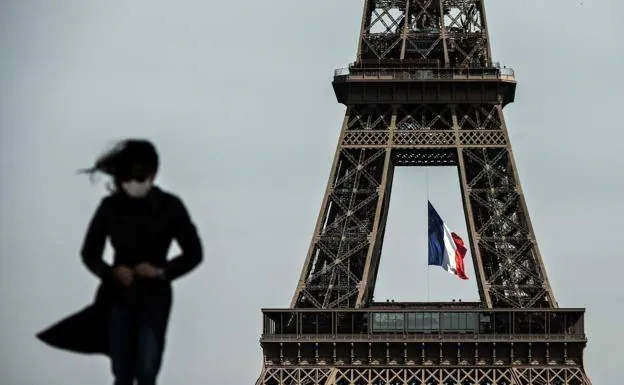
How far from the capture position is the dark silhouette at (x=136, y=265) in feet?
41.2

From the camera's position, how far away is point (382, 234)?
107250 mm

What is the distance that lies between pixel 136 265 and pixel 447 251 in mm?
96687

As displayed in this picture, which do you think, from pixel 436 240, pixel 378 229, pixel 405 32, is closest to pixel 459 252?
pixel 436 240

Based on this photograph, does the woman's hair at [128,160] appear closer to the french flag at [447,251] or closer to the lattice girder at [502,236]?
the lattice girder at [502,236]

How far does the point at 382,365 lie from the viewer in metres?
101

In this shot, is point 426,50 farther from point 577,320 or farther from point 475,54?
point 577,320

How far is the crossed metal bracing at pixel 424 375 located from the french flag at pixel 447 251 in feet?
24.9

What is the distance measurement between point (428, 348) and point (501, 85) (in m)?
14.9

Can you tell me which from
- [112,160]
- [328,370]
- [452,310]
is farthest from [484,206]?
[112,160]

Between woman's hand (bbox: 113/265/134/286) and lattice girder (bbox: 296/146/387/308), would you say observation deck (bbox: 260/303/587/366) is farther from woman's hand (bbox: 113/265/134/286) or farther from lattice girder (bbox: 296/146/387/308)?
woman's hand (bbox: 113/265/134/286)

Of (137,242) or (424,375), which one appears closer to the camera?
(137,242)

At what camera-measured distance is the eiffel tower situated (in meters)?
101

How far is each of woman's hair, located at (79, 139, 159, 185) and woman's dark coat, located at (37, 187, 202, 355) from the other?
7.1 inches

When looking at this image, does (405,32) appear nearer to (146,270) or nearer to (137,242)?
(137,242)
